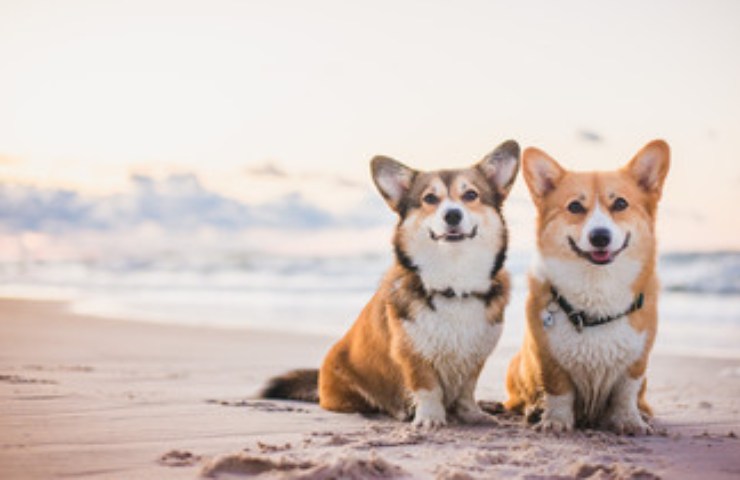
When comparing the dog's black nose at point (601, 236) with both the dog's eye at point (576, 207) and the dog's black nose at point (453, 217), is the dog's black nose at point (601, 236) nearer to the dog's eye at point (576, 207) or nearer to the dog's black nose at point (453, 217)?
the dog's eye at point (576, 207)

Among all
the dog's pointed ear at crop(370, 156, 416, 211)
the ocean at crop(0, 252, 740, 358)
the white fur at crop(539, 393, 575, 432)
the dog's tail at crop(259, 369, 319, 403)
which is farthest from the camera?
the ocean at crop(0, 252, 740, 358)

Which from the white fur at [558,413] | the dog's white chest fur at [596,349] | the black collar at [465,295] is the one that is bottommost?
the white fur at [558,413]

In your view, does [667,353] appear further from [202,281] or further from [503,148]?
[202,281]

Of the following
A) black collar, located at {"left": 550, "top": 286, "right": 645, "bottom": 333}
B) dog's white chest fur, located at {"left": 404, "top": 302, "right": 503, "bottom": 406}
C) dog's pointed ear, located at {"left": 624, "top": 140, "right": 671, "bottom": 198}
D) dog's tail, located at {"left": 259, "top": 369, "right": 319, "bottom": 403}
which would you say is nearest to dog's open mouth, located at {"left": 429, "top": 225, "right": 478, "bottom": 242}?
dog's white chest fur, located at {"left": 404, "top": 302, "right": 503, "bottom": 406}

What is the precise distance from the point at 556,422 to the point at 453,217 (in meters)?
1.02

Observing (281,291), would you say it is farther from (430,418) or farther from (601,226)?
(601,226)

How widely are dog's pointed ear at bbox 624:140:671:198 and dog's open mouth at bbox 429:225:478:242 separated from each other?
747mm

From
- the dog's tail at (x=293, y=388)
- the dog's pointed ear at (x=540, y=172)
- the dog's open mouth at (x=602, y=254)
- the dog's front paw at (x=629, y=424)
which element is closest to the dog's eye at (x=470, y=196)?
the dog's pointed ear at (x=540, y=172)

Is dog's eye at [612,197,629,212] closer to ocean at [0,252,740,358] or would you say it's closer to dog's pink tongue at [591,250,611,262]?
dog's pink tongue at [591,250,611,262]

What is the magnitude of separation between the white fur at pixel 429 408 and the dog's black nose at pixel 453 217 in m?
0.78

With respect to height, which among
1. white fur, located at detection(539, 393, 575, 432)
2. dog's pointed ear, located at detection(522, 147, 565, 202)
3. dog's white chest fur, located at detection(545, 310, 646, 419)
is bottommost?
white fur, located at detection(539, 393, 575, 432)

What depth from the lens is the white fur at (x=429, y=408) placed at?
3.59 metres

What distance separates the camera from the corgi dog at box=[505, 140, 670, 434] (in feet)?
11.1

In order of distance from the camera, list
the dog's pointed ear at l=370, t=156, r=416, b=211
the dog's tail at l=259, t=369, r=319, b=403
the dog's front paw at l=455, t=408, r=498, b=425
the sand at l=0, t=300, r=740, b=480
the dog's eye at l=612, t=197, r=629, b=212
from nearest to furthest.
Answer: the sand at l=0, t=300, r=740, b=480
the dog's eye at l=612, t=197, r=629, b=212
the dog's front paw at l=455, t=408, r=498, b=425
the dog's pointed ear at l=370, t=156, r=416, b=211
the dog's tail at l=259, t=369, r=319, b=403
